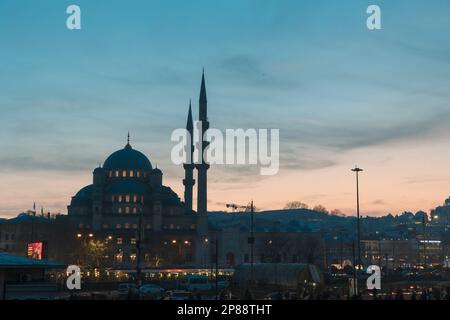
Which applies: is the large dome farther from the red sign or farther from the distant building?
the distant building

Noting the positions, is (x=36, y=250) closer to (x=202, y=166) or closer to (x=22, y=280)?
(x=22, y=280)

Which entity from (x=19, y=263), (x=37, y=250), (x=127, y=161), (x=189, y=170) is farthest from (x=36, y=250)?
(x=127, y=161)

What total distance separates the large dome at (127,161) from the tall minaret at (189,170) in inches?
395

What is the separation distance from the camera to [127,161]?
153125 millimetres

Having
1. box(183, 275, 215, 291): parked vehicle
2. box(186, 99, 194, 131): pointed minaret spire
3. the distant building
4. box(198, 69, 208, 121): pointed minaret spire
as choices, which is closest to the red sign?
the distant building

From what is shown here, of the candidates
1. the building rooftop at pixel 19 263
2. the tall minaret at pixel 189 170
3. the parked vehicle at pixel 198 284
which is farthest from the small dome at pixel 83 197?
the building rooftop at pixel 19 263

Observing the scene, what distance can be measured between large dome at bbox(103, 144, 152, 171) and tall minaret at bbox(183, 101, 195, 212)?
32.9ft

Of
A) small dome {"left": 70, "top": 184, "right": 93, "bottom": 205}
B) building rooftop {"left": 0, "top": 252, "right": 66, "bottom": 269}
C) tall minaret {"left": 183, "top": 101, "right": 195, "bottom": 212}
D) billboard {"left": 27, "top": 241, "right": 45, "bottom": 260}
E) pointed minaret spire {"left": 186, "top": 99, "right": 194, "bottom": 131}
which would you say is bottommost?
building rooftop {"left": 0, "top": 252, "right": 66, "bottom": 269}

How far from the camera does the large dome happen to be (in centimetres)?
15250

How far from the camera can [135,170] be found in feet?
501

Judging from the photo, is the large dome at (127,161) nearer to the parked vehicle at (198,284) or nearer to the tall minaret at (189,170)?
the tall minaret at (189,170)

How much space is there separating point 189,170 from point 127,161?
50.4ft

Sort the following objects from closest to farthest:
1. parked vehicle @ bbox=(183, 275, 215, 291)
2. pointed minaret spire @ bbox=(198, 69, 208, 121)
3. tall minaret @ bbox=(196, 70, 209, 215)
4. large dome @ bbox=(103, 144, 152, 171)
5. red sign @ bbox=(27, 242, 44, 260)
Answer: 1. red sign @ bbox=(27, 242, 44, 260)
2. parked vehicle @ bbox=(183, 275, 215, 291)
3. tall minaret @ bbox=(196, 70, 209, 215)
4. pointed minaret spire @ bbox=(198, 69, 208, 121)
5. large dome @ bbox=(103, 144, 152, 171)
